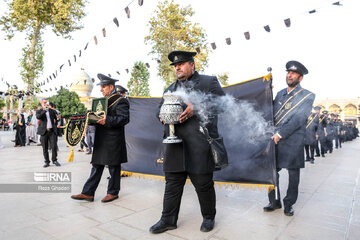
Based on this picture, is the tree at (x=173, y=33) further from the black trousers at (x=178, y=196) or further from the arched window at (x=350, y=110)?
the arched window at (x=350, y=110)

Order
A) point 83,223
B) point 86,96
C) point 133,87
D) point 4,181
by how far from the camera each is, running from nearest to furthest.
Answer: point 83,223 < point 4,181 < point 133,87 < point 86,96

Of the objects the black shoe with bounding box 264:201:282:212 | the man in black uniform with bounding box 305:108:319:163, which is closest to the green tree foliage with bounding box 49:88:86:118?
the man in black uniform with bounding box 305:108:319:163

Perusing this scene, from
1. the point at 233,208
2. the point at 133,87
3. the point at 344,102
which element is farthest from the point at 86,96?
the point at 344,102

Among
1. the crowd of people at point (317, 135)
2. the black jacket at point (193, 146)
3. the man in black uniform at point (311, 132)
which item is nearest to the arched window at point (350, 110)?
the crowd of people at point (317, 135)

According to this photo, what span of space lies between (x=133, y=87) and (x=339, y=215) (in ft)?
128

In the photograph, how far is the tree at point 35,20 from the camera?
18381mm

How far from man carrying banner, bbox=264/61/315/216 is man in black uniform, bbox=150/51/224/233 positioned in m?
1.17

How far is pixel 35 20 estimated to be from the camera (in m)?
19.7

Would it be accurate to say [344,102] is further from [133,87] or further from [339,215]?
[339,215]

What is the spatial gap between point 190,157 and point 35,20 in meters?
22.3

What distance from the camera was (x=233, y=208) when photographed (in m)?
3.61

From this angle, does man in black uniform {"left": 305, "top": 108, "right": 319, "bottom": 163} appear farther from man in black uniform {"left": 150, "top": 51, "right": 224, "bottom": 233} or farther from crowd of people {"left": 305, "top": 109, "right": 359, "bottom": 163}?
man in black uniform {"left": 150, "top": 51, "right": 224, "bottom": 233}

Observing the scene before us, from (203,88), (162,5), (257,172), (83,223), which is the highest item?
(162,5)

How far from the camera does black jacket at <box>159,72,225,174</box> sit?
2699 millimetres
